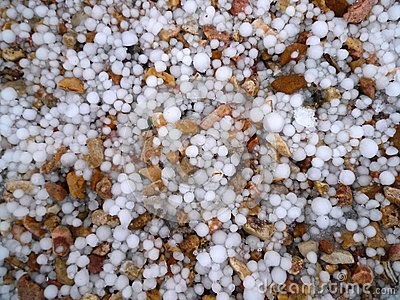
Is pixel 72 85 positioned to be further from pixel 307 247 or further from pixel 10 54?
pixel 307 247

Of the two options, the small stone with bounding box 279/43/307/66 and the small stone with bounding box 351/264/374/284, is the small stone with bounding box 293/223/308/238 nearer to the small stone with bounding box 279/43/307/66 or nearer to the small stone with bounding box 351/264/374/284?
the small stone with bounding box 351/264/374/284

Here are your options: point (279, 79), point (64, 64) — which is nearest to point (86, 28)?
point (64, 64)

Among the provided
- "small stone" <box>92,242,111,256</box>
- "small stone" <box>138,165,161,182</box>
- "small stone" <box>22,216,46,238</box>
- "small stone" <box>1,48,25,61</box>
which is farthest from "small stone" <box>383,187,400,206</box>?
"small stone" <box>1,48,25,61</box>

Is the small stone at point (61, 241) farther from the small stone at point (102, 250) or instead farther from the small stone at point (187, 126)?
the small stone at point (187, 126)

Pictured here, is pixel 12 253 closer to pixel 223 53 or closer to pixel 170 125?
pixel 170 125

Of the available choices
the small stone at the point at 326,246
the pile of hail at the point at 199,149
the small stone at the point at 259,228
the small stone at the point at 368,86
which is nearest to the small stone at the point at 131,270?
the pile of hail at the point at 199,149
